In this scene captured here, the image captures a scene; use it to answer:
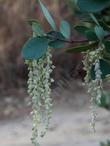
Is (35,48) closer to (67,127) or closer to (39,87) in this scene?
(39,87)

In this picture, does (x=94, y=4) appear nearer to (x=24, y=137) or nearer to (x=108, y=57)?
(x=108, y=57)

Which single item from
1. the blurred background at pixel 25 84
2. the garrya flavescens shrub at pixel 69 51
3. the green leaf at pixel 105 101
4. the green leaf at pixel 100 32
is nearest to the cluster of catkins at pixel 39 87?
the garrya flavescens shrub at pixel 69 51

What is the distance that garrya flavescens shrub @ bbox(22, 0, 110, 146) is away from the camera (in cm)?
122

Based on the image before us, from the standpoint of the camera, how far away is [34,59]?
121cm

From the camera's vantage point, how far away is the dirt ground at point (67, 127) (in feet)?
18.8

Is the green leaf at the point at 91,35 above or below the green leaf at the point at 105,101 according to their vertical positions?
below

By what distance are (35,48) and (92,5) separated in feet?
0.45

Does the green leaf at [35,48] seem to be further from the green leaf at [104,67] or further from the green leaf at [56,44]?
the green leaf at [104,67]

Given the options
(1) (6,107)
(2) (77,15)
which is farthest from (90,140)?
(2) (77,15)

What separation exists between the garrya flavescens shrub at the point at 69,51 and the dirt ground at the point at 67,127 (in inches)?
163

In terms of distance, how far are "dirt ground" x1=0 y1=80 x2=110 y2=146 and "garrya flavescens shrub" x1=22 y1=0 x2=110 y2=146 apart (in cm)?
413

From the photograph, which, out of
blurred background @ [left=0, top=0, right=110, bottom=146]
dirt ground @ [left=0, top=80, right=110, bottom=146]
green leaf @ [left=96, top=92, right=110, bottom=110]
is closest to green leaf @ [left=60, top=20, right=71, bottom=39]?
green leaf @ [left=96, top=92, right=110, bottom=110]

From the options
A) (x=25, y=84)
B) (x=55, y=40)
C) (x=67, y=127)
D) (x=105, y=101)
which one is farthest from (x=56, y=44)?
(x=25, y=84)

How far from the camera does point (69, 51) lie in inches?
51.1
